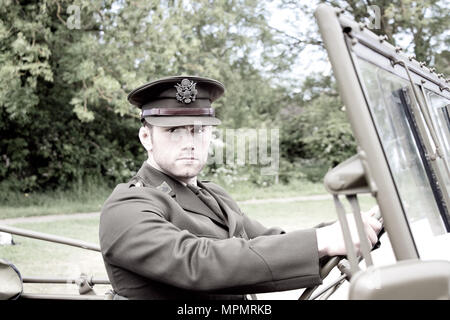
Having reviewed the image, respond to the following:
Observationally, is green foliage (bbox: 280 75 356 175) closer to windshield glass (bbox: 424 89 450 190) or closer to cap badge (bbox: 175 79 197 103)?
windshield glass (bbox: 424 89 450 190)

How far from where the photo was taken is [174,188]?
2.06 metres

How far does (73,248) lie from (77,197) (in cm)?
582

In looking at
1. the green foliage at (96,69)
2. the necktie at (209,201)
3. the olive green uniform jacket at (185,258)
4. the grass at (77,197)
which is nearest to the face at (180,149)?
the necktie at (209,201)

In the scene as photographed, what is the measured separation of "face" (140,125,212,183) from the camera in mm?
1998

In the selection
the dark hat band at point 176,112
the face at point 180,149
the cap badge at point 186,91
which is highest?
the cap badge at point 186,91

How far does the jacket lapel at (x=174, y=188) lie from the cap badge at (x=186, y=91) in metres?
0.31

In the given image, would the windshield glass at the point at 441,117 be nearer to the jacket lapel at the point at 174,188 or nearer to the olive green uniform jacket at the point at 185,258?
the olive green uniform jacket at the point at 185,258

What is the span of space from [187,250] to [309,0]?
18.2 meters

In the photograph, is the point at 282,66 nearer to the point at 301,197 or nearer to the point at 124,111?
the point at 301,197

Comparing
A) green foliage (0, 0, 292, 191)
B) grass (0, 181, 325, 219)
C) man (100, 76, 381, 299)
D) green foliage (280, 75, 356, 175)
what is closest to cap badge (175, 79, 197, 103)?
man (100, 76, 381, 299)

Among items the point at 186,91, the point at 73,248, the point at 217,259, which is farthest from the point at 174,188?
the point at 73,248

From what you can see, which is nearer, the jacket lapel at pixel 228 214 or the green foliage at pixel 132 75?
the jacket lapel at pixel 228 214

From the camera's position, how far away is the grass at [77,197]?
1294 cm

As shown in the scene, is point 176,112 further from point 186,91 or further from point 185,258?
point 185,258
